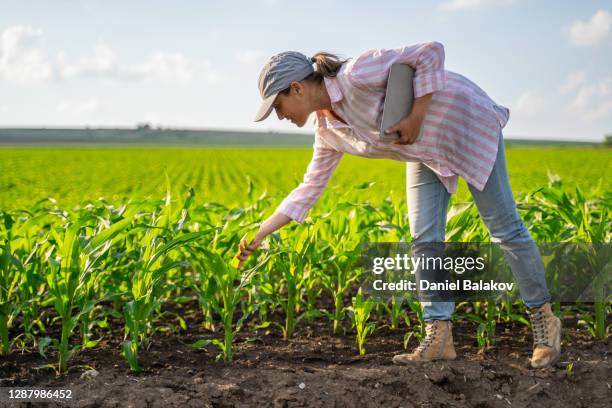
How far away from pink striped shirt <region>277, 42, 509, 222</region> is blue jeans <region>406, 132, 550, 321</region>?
3.4 inches

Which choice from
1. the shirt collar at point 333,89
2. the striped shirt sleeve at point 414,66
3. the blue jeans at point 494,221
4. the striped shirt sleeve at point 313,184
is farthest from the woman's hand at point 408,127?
the striped shirt sleeve at point 313,184

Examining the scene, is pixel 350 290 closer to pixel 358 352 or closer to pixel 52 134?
pixel 358 352

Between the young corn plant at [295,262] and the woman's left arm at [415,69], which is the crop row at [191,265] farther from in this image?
the woman's left arm at [415,69]

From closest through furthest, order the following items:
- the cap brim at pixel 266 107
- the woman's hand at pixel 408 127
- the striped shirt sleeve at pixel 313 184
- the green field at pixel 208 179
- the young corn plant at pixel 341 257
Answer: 1. the cap brim at pixel 266 107
2. the woman's hand at pixel 408 127
3. the striped shirt sleeve at pixel 313 184
4. the young corn plant at pixel 341 257
5. the green field at pixel 208 179

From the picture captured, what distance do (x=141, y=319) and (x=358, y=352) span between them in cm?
115

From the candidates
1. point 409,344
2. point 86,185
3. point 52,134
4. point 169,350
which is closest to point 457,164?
point 409,344

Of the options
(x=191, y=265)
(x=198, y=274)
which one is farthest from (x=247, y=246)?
(x=198, y=274)

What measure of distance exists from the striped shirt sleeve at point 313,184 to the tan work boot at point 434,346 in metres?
0.84

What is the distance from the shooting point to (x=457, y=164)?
2.74m

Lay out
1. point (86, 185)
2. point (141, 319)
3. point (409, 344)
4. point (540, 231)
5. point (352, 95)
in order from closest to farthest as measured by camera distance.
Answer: point (352, 95), point (141, 319), point (409, 344), point (540, 231), point (86, 185)

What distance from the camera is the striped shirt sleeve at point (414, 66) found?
2486 mm

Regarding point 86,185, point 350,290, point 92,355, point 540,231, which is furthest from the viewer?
point 86,185

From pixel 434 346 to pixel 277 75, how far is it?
4.91 ft

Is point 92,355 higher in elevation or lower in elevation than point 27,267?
lower
